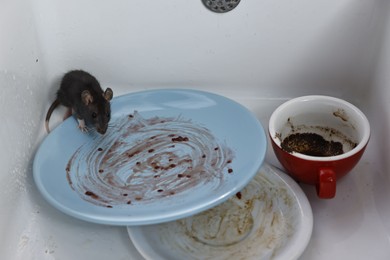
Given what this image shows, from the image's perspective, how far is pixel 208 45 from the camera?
1.21m

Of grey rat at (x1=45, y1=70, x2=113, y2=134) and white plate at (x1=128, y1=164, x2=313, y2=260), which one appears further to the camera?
grey rat at (x1=45, y1=70, x2=113, y2=134)

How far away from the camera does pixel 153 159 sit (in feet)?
3.45

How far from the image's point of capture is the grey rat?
3.62 feet

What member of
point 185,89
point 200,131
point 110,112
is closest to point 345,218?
point 200,131

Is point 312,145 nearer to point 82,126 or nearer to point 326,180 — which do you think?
point 326,180

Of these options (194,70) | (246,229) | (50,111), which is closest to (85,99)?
(50,111)

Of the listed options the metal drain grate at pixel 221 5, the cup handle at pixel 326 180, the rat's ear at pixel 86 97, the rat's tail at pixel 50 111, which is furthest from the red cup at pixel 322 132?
the rat's tail at pixel 50 111

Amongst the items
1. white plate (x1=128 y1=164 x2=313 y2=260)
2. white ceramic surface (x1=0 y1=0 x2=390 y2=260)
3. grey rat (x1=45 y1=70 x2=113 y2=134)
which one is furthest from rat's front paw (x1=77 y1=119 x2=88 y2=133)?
white plate (x1=128 y1=164 x2=313 y2=260)

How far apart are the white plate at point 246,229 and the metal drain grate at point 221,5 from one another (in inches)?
14.7

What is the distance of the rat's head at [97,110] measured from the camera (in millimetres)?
1092

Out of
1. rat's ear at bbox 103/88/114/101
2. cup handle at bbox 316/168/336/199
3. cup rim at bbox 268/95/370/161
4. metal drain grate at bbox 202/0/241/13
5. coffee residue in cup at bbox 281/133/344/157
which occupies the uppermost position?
metal drain grate at bbox 202/0/241/13

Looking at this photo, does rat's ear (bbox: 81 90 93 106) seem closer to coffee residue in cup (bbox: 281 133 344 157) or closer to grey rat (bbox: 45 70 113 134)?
grey rat (bbox: 45 70 113 134)

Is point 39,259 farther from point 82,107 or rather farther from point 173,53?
point 173,53

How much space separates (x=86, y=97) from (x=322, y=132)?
51cm
